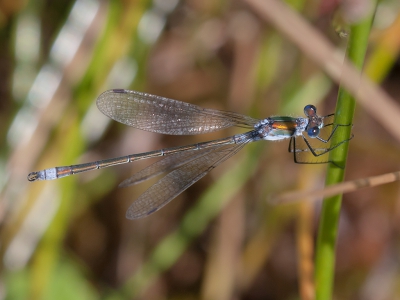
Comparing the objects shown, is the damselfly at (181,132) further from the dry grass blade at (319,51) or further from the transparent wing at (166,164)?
the dry grass blade at (319,51)

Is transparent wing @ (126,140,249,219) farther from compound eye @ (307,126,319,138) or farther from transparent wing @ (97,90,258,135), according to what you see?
compound eye @ (307,126,319,138)

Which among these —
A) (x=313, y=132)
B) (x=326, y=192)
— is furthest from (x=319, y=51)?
(x=313, y=132)

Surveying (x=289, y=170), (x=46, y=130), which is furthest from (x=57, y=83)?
(x=289, y=170)

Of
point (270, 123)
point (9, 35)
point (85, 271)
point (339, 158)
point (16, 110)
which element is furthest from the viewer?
point (9, 35)

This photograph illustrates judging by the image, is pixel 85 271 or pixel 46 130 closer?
pixel 46 130

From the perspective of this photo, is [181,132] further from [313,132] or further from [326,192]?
[326,192]

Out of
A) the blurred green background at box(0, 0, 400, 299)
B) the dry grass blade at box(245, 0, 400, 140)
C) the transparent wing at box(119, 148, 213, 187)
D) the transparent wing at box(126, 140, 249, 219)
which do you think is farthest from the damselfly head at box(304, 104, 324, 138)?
the dry grass blade at box(245, 0, 400, 140)

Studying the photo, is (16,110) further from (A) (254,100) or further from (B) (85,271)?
(A) (254,100)
